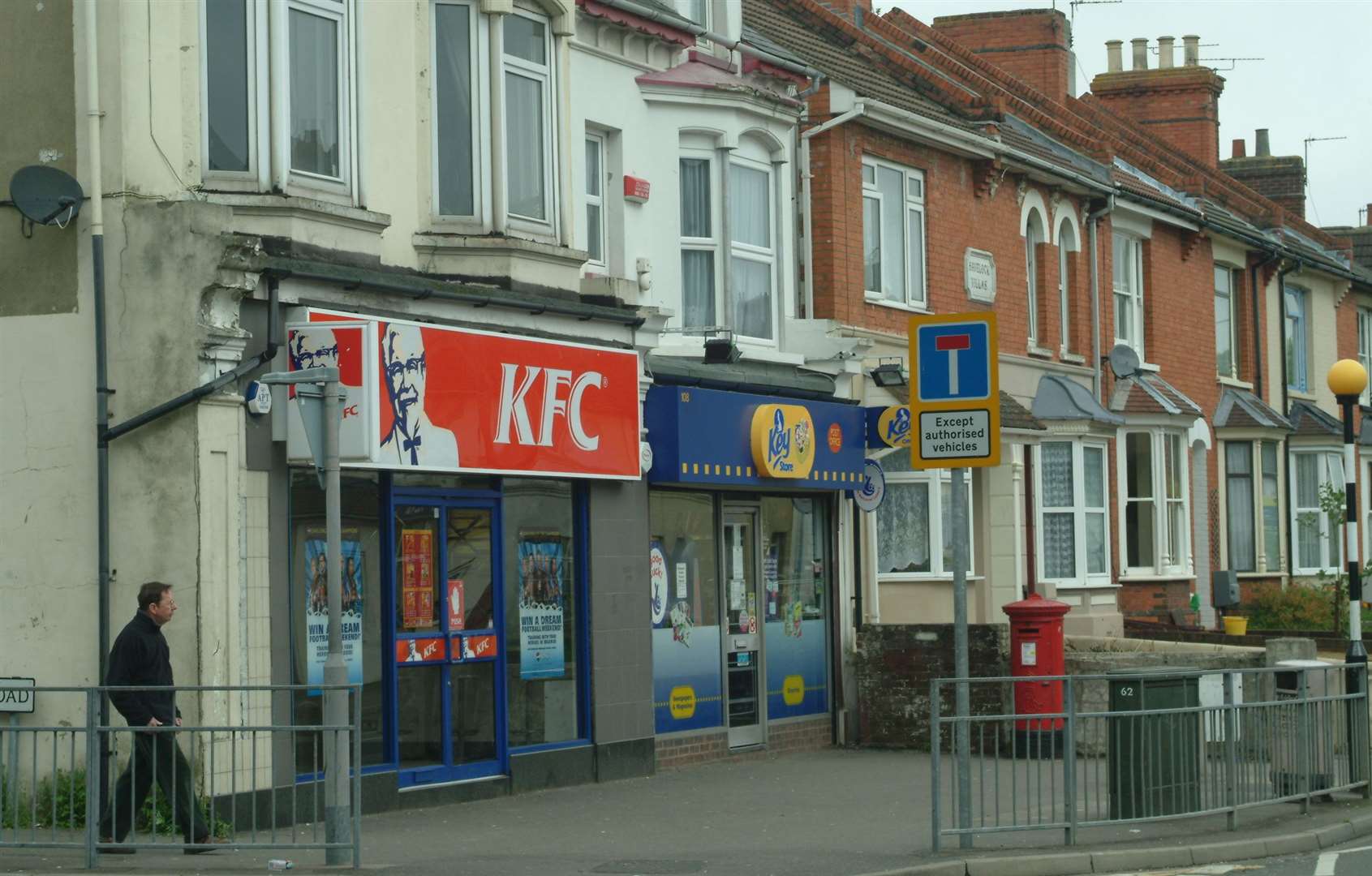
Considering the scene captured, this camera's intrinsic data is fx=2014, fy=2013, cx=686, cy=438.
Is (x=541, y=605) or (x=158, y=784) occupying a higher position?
(x=541, y=605)

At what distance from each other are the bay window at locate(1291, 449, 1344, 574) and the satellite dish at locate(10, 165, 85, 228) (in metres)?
27.0

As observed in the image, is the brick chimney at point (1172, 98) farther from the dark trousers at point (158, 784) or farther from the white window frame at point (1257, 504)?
the dark trousers at point (158, 784)

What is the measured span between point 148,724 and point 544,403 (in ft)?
18.1

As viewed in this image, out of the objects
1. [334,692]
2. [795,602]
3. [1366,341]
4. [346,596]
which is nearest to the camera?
[334,692]

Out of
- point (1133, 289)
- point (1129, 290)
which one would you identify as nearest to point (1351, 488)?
point (1129, 290)

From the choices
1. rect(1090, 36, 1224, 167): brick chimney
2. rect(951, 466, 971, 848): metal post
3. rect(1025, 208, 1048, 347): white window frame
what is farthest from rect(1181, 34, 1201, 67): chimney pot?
rect(951, 466, 971, 848): metal post

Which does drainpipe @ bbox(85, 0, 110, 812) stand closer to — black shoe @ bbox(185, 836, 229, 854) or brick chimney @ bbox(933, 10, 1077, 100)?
black shoe @ bbox(185, 836, 229, 854)

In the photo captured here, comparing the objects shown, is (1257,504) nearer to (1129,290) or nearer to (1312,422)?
(1312,422)

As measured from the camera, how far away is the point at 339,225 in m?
14.8

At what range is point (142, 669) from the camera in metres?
12.5

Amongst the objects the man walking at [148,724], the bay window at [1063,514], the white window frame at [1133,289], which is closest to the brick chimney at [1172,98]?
the white window frame at [1133,289]

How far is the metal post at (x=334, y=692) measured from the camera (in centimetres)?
1174

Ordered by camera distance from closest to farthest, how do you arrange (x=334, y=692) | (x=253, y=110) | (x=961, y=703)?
(x=334, y=692) < (x=961, y=703) < (x=253, y=110)

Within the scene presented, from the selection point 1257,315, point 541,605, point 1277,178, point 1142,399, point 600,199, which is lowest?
point 541,605
